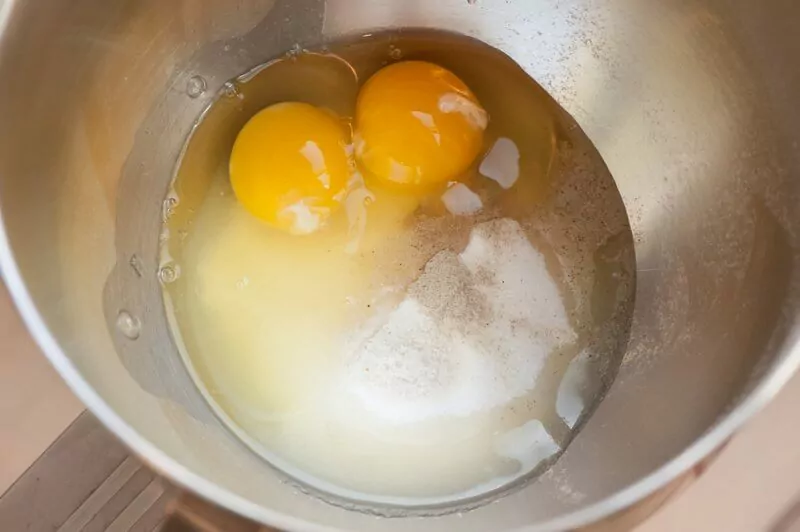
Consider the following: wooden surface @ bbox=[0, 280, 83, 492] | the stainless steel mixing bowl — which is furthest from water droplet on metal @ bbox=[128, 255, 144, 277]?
wooden surface @ bbox=[0, 280, 83, 492]

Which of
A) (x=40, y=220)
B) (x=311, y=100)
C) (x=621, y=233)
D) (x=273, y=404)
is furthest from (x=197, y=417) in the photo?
(x=621, y=233)

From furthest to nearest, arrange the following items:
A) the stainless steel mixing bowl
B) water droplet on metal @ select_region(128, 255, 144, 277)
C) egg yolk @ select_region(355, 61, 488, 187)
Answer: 1. egg yolk @ select_region(355, 61, 488, 187)
2. water droplet on metal @ select_region(128, 255, 144, 277)
3. the stainless steel mixing bowl

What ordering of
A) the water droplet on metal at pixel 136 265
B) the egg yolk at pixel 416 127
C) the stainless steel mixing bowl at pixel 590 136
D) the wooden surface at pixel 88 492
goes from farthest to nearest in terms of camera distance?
1. the egg yolk at pixel 416 127
2. the water droplet on metal at pixel 136 265
3. the wooden surface at pixel 88 492
4. the stainless steel mixing bowl at pixel 590 136

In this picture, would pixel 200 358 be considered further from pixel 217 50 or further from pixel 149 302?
pixel 217 50

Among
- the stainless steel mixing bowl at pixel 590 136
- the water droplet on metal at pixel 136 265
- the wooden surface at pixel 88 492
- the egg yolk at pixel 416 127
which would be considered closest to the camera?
the stainless steel mixing bowl at pixel 590 136

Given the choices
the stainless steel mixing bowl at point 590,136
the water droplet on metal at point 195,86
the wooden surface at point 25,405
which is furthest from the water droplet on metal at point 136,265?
the water droplet on metal at point 195,86

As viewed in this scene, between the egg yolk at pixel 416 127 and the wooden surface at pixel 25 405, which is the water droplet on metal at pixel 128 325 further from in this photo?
the egg yolk at pixel 416 127

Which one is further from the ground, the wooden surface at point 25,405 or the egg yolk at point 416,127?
the egg yolk at point 416,127

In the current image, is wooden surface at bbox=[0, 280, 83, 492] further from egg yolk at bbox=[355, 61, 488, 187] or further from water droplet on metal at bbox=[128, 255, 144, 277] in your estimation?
egg yolk at bbox=[355, 61, 488, 187]
